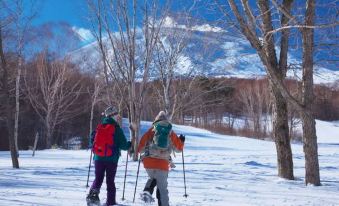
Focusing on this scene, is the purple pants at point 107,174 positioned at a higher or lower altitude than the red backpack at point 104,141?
lower

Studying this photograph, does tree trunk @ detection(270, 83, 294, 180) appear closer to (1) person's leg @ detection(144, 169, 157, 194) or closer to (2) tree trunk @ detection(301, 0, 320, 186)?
(2) tree trunk @ detection(301, 0, 320, 186)

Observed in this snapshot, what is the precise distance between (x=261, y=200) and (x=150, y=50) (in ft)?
28.9

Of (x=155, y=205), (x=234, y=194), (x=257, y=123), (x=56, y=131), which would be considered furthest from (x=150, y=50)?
(x=257, y=123)

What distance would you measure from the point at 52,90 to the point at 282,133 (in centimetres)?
2832

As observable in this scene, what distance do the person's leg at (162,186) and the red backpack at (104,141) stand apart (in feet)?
2.55

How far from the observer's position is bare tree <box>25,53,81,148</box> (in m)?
35.5

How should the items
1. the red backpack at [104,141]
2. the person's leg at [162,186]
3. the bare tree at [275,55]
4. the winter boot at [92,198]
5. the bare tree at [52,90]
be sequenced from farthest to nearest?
the bare tree at [52,90], the bare tree at [275,55], the red backpack at [104,141], the winter boot at [92,198], the person's leg at [162,186]

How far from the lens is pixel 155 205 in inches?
286

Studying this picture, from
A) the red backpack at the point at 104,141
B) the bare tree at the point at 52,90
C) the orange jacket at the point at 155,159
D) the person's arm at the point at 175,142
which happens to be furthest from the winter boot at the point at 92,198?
the bare tree at the point at 52,90

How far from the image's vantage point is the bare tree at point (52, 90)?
35500mm

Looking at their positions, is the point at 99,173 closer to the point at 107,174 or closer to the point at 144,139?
the point at 107,174

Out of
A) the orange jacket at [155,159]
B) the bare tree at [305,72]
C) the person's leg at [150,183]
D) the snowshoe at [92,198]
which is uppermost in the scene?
the bare tree at [305,72]

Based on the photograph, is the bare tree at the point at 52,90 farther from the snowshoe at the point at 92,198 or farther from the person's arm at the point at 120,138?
the snowshoe at the point at 92,198

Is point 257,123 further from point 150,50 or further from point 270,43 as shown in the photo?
point 270,43
